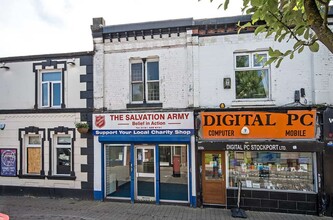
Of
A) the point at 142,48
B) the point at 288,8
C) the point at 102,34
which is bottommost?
the point at 288,8

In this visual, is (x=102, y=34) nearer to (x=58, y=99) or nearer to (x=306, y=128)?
(x=58, y=99)

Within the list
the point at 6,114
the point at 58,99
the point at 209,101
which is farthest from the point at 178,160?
the point at 6,114

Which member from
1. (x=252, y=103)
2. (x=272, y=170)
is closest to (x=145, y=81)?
(x=252, y=103)

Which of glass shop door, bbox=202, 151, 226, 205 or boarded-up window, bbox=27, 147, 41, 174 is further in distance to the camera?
boarded-up window, bbox=27, 147, 41, 174

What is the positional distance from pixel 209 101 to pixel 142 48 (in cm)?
332

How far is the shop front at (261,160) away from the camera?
8.16 m

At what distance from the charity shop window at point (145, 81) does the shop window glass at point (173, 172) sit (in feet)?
6.70

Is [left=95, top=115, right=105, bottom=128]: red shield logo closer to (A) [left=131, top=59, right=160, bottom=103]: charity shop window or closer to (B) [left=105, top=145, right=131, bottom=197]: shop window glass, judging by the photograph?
(B) [left=105, top=145, right=131, bottom=197]: shop window glass

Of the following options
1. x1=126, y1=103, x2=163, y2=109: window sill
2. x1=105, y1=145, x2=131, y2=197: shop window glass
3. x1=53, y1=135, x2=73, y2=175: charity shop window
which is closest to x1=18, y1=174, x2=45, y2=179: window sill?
x1=53, y1=135, x2=73, y2=175: charity shop window

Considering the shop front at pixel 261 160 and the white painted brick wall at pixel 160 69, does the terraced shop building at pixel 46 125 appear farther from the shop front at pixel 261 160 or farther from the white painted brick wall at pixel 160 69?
the shop front at pixel 261 160

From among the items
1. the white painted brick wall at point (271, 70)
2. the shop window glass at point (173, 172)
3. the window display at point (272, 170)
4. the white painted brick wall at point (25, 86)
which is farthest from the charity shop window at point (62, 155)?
the window display at point (272, 170)

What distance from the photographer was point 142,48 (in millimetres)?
9805

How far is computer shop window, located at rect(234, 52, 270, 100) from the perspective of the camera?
8.95m

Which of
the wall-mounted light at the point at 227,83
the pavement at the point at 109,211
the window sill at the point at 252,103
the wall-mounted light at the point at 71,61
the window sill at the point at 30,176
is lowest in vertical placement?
the pavement at the point at 109,211
